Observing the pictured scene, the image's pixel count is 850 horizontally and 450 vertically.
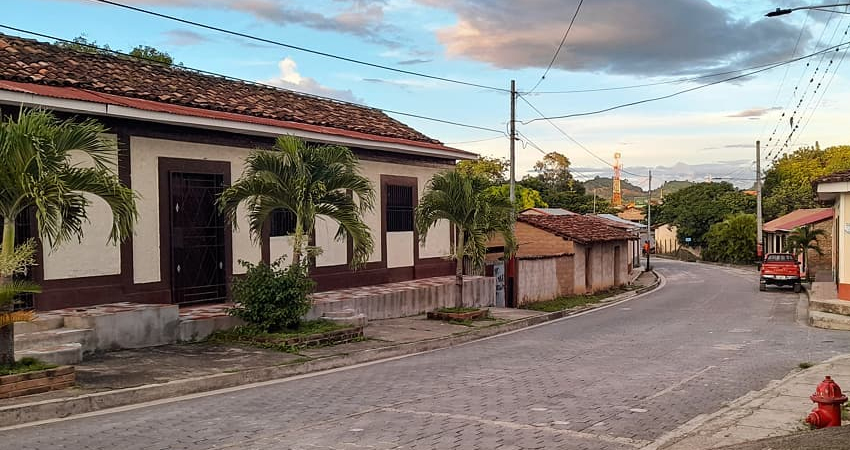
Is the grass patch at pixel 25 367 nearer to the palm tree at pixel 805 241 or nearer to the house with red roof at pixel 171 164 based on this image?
the house with red roof at pixel 171 164

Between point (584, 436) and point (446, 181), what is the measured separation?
1147 centimetres

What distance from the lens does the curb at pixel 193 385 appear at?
8523mm

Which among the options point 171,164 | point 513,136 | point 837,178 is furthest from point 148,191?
point 837,178

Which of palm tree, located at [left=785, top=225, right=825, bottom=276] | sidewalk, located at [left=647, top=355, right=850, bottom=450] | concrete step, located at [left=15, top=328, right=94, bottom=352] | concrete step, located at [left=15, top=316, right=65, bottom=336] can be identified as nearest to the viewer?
sidewalk, located at [left=647, top=355, right=850, bottom=450]

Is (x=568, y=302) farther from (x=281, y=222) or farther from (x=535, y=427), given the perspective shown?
(x=535, y=427)

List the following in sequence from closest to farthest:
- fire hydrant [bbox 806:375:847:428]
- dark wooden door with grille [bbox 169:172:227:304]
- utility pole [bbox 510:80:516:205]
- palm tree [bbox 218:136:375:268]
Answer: fire hydrant [bbox 806:375:847:428] < palm tree [bbox 218:136:375:268] < dark wooden door with grille [bbox 169:172:227:304] < utility pole [bbox 510:80:516:205]

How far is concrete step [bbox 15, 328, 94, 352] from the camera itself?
35.9 feet

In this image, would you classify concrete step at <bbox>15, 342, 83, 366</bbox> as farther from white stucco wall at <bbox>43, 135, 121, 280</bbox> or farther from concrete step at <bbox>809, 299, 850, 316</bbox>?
concrete step at <bbox>809, 299, 850, 316</bbox>

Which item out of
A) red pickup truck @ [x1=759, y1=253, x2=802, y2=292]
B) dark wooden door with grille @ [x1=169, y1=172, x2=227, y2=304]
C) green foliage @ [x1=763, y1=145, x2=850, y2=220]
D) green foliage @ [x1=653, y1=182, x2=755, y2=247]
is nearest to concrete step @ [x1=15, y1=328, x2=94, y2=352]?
dark wooden door with grille @ [x1=169, y1=172, x2=227, y2=304]

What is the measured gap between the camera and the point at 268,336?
13711mm

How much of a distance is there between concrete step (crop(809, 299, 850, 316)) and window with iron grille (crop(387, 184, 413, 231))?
12139 mm

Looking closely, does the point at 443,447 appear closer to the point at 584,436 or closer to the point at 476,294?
the point at 584,436

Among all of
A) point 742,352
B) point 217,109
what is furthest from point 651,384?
point 217,109

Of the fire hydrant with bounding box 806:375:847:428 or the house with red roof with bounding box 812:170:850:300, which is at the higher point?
the house with red roof with bounding box 812:170:850:300
